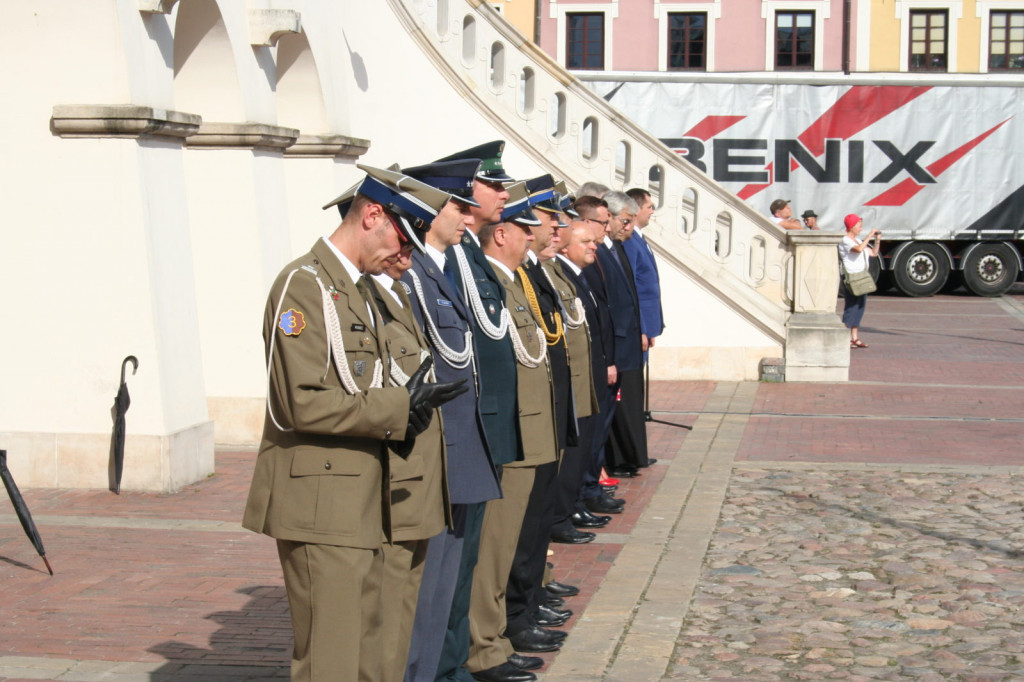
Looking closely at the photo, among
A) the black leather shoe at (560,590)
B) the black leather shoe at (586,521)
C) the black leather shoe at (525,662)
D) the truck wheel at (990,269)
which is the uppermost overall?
the black leather shoe at (525,662)

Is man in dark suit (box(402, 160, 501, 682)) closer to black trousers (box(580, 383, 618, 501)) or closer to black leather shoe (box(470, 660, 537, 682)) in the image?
black leather shoe (box(470, 660, 537, 682))

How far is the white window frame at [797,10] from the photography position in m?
35.7

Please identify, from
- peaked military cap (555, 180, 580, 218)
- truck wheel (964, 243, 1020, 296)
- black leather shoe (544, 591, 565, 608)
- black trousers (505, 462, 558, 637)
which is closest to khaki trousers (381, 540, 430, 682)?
black trousers (505, 462, 558, 637)

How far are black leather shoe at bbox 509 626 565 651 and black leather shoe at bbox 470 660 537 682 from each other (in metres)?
0.42

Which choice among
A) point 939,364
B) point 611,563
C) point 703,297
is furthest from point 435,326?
point 939,364

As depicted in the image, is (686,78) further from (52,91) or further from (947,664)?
(947,664)

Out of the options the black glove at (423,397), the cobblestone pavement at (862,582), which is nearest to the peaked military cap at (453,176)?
the black glove at (423,397)

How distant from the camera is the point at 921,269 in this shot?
29.1m

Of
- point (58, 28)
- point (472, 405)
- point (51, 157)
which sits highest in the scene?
point (58, 28)

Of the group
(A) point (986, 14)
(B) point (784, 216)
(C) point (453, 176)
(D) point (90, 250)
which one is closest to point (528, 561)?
(C) point (453, 176)

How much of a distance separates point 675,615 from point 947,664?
124 cm

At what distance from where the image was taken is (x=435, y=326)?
4695 millimetres

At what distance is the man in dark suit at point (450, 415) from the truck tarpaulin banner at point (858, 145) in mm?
22762

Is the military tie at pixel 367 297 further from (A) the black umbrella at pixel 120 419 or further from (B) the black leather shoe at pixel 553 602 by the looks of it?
(A) the black umbrella at pixel 120 419
